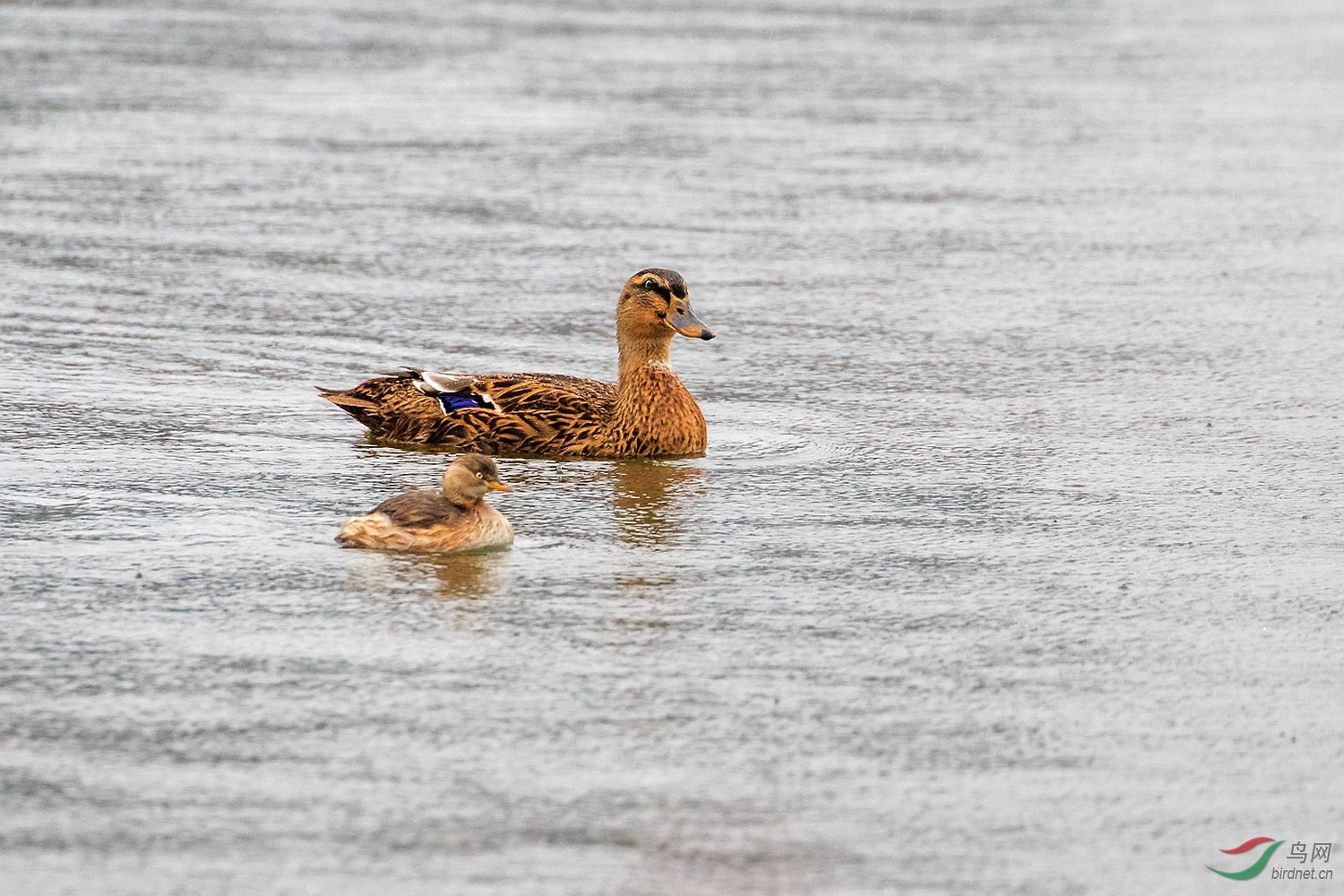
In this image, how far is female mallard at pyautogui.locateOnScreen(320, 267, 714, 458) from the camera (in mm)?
9758

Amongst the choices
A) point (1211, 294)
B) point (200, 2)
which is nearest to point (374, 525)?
point (1211, 294)

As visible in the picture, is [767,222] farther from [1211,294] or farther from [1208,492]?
[1208,492]

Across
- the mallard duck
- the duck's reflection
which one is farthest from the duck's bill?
the mallard duck

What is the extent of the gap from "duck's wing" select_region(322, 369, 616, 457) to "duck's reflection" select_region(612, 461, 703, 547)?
0.28m

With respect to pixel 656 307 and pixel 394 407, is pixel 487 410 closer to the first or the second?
pixel 394 407

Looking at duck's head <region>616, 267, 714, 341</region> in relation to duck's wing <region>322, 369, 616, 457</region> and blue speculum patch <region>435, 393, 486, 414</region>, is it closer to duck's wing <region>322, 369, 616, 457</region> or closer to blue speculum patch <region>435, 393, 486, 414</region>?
duck's wing <region>322, 369, 616, 457</region>

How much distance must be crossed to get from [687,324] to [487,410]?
1047 mm

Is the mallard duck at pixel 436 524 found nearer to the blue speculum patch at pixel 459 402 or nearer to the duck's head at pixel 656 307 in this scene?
the blue speculum patch at pixel 459 402

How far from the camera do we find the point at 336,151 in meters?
17.6

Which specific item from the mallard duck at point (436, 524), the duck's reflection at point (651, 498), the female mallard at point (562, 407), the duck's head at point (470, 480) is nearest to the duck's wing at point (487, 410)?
the female mallard at point (562, 407)

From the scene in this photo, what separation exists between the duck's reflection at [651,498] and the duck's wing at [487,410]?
0.93 ft

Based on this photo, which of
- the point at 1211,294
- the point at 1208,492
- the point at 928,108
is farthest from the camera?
the point at 928,108

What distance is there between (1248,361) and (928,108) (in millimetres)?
9388

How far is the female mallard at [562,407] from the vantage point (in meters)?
9.76
